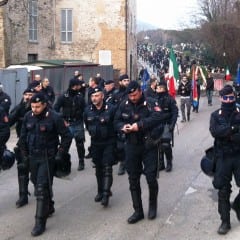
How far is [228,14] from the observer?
4509cm

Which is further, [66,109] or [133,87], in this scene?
[66,109]

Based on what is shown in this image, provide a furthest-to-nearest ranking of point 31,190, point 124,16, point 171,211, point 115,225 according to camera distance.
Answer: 1. point 124,16
2. point 31,190
3. point 171,211
4. point 115,225

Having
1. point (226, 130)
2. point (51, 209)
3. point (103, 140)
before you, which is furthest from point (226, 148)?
point (51, 209)

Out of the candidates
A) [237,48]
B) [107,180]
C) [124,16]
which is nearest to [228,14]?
[237,48]

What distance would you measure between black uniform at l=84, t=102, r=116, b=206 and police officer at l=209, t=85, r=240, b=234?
1.90 meters

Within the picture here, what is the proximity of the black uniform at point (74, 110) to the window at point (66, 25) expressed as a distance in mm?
26495

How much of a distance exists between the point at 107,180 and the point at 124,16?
29.1m

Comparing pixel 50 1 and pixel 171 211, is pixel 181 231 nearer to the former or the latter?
pixel 171 211

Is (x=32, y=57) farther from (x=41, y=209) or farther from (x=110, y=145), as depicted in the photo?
(x=41, y=209)

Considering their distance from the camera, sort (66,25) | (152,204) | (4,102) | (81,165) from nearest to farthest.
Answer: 1. (152,204)
2. (4,102)
3. (81,165)
4. (66,25)

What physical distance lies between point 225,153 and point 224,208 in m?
0.72

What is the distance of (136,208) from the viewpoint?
752 centimetres

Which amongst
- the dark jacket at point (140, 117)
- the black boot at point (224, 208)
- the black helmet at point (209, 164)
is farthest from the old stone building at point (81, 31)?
the black boot at point (224, 208)

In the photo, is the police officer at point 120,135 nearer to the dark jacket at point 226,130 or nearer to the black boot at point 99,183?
the black boot at point 99,183
